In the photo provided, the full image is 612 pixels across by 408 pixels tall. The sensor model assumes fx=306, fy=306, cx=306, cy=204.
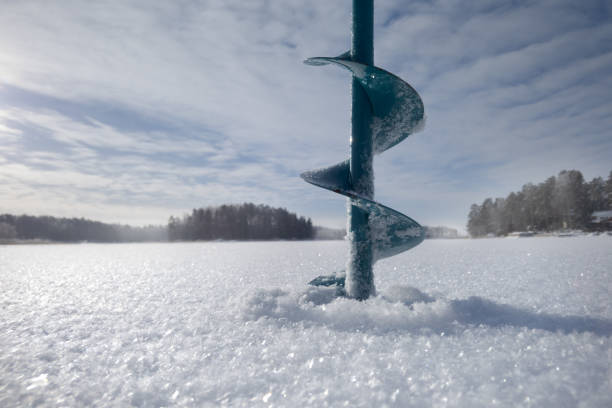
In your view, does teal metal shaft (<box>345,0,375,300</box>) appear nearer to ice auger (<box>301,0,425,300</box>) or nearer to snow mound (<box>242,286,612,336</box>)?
ice auger (<box>301,0,425,300</box>)

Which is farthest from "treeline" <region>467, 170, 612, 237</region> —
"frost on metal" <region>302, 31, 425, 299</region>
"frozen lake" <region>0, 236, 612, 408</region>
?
"frost on metal" <region>302, 31, 425, 299</region>

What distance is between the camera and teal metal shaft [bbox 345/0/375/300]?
2213 millimetres

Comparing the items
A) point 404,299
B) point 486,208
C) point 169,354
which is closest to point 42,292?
point 169,354

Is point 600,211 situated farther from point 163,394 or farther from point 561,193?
point 163,394

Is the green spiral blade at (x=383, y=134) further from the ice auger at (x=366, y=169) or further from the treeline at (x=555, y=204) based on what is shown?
the treeline at (x=555, y=204)

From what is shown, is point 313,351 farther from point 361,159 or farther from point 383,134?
point 383,134

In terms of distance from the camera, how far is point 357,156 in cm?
222

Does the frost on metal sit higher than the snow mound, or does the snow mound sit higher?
the frost on metal

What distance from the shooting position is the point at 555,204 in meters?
37.9

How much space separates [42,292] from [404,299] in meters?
3.87

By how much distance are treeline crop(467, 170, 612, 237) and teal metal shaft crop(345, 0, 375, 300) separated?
150 ft

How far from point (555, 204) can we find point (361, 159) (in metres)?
46.9

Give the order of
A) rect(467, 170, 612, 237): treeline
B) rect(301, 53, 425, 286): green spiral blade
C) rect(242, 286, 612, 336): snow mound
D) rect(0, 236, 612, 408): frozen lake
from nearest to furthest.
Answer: rect(0, 236, 612, 408): frozen lake, rect(242, 286, 612, 336): snow mound, rect(301, 53, 425, 286): green spiral blade, rect(467, 170, 612, 237): treeline

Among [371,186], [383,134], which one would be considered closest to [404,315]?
[371,186]
